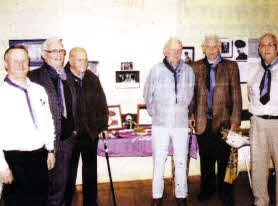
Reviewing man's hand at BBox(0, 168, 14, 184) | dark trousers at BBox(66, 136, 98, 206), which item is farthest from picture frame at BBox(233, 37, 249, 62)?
man's hand at BBox(0, 168, 14, 184)

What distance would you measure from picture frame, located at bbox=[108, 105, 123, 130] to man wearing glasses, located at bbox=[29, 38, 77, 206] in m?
1.08

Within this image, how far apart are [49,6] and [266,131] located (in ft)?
10.2

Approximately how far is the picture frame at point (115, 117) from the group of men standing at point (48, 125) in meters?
0.77

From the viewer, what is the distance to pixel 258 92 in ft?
8.74

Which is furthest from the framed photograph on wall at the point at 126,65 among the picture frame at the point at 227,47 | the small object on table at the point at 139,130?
the picture frame at the point at 227,47

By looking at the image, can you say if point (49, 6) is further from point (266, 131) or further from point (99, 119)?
point (266, 131)

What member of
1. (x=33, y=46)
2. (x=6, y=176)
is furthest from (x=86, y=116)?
(x=33, y=46)

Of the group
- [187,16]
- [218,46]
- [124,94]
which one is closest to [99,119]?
[124,94]

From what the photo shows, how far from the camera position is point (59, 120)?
2389 millimetres

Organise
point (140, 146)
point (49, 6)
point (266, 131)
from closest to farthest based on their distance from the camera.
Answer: point (266, 131), point (140, 146), point (49, 6)

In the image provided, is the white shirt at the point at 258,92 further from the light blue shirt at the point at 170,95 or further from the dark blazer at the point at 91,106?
the dark blazer at the point at 91,106

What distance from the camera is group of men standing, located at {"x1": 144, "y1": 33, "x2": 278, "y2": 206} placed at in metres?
2.64

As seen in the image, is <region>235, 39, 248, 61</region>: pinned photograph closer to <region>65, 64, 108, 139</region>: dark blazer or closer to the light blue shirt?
the light blue shirt

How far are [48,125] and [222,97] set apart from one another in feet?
6.14
